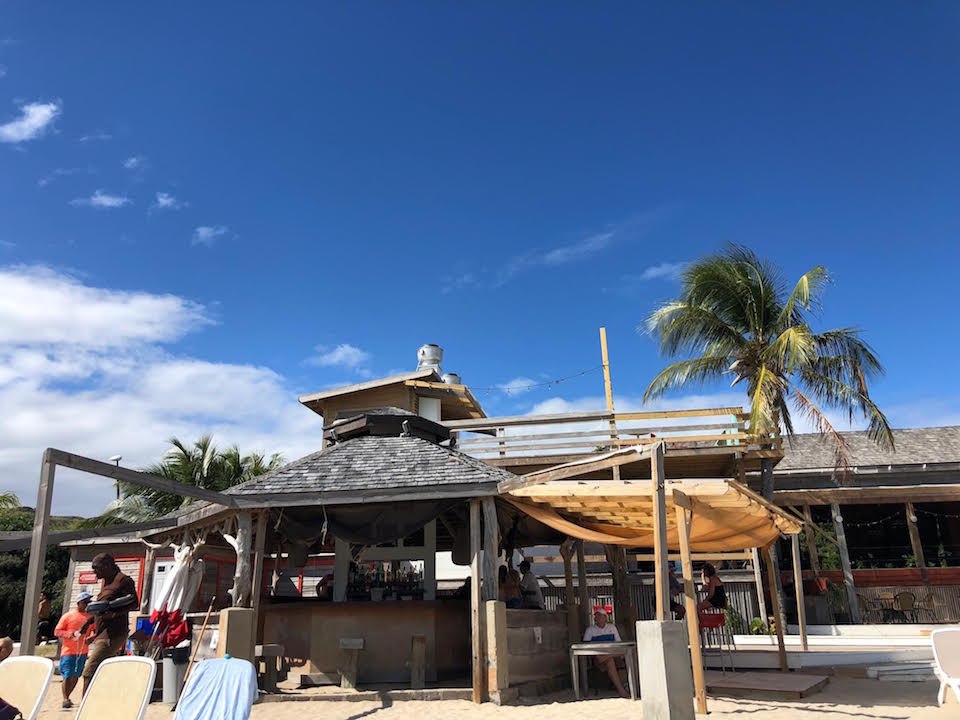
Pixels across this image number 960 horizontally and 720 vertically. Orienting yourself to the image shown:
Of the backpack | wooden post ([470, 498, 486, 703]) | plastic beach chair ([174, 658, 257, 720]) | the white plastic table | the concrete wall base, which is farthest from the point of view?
the white plastic table

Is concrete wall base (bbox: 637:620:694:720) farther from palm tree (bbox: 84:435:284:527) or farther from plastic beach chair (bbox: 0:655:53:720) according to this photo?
palm tree (bbox: 84:435:284:527)

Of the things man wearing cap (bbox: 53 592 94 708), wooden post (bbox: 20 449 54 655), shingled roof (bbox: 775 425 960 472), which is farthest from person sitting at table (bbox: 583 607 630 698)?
shingled roof (bbox: 775 425 960 472)

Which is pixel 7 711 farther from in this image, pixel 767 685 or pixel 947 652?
pixel 947 652

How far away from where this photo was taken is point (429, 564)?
11.2 m

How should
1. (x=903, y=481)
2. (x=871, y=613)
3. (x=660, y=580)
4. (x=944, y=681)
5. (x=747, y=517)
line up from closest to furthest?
(x=660, y=580) → (x=944, y=681) → (x=747, y=517) → (x=871, y=613) → (x=903, y=481)

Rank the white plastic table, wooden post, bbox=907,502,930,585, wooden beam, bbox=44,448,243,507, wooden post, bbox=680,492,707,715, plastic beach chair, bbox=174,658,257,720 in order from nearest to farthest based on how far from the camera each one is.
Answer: plastic beach chair, bbox=174,658,257,720, wooden beam, bbox=44,448,243,507, wooden post, bbox=680,492,707,715, the white plastic table, wooden post, bbox=907,502,930,585

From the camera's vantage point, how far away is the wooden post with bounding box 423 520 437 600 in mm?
11031

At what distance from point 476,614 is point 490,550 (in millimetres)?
807

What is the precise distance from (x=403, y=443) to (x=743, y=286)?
11946 mm

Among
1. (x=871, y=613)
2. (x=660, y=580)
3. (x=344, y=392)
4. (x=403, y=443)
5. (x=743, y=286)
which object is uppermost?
(x=743, y=286)

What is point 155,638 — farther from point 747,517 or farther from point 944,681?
point 944,681

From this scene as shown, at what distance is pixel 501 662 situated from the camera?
866 cm

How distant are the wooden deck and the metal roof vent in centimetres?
1392

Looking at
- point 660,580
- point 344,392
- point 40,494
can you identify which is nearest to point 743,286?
point 344,392
